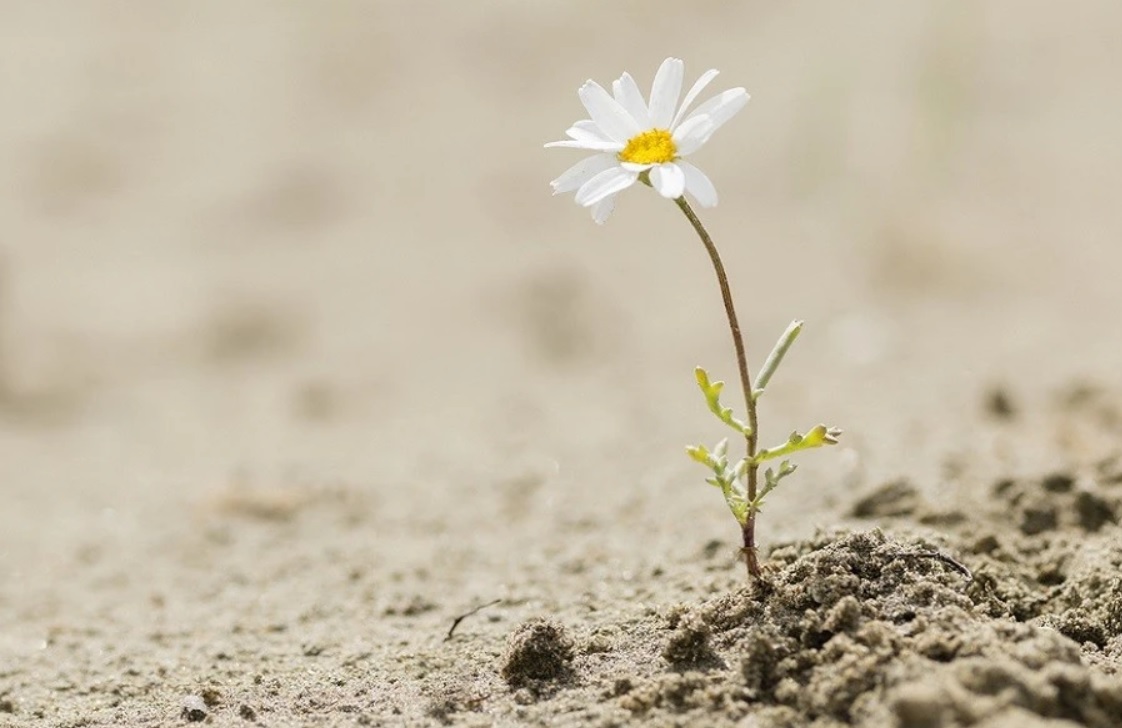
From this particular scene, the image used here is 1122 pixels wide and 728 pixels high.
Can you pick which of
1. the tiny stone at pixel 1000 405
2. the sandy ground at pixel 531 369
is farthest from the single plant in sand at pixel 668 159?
the tiny stone at pixel 1000 405

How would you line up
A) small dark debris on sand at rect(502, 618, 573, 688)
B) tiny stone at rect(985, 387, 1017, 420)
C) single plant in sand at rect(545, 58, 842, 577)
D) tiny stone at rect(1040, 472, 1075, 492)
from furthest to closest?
tiny stone at rect(985, 387, 1017, 420), tiny stone at rect(1040, 472, 1075, 492), small dark debris on sand at rect(502, 618, 573, 688), single plant in sand at rect(545, 58, 842, 577)

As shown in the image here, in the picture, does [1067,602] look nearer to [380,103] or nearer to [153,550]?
[153,550]

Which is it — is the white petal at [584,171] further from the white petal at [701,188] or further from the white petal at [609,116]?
the white petal at [701,188]

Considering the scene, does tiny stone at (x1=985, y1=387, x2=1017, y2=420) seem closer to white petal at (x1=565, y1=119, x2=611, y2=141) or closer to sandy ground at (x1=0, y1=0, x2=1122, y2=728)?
sandy ground at (x1=0, y1=0, x2=1122, y2=728)

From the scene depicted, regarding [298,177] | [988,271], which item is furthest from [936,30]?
[298,177]

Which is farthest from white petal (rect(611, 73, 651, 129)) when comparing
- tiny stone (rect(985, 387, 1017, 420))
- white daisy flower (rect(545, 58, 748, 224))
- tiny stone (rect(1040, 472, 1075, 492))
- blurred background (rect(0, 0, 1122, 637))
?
tiny stone (rect(985, 387, 1017, 420))

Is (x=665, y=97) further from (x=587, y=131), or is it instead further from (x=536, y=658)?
(x=536, y=658)

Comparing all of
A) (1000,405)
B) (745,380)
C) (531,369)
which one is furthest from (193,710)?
(531,369)
